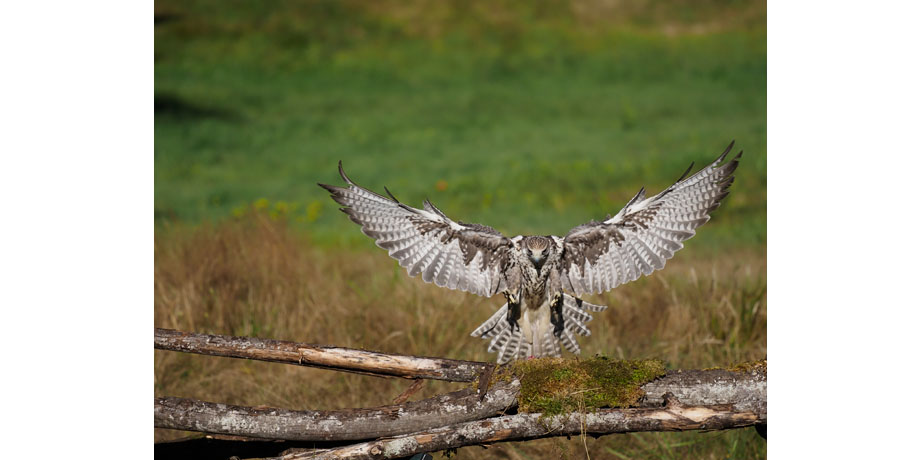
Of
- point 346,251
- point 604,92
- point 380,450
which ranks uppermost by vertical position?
point 604,92

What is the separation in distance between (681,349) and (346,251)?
383 centimetres

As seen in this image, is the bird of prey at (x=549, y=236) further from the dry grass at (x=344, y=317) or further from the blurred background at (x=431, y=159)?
the dry grass at (x=344, y=317)

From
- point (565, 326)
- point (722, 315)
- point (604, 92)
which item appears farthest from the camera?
point (604, 92)

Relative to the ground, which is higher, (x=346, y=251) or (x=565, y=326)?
(x=346, y=251)

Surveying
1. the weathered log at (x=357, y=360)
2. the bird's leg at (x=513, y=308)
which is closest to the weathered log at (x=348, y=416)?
the weathered log at (x=357, y=360)

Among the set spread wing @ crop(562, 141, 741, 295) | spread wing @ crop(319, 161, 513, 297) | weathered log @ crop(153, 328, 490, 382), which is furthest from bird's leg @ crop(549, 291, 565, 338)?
weathered log @ crop(153, 328, 490, 382)

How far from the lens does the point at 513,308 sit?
4.04m

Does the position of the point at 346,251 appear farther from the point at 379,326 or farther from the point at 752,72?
the point at 752,72

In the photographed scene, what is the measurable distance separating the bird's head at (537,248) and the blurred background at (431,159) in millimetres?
993

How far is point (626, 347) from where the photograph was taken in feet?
19.3

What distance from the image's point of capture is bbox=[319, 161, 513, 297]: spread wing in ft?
13.0

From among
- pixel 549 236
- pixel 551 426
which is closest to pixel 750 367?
pixel 551 426

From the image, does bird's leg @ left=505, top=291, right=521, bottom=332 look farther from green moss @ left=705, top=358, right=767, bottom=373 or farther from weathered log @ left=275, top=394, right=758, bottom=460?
green moss @ left=705, top=358, right=767, bottom=373

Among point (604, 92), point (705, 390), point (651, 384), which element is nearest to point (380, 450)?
point (651, 384)
